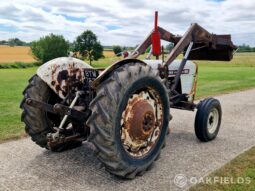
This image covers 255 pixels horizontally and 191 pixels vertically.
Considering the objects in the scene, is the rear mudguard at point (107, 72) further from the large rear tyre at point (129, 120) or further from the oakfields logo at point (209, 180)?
the oakfields logo at point (209, 180)

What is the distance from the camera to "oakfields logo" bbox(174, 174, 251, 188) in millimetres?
4031

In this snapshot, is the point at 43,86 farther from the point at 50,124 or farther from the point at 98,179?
the point at 98,179

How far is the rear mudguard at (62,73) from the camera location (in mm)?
4656

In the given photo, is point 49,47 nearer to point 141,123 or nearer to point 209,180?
point 141,123

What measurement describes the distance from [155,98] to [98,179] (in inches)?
51.9

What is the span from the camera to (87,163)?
15.4 feet

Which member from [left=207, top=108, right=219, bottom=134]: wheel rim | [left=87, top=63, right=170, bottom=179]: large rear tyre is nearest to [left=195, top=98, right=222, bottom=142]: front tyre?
[left=207, top=108, right=219, bottom=134]: wheel rim

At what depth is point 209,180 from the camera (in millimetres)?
4086

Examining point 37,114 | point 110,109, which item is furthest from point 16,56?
point 110,109

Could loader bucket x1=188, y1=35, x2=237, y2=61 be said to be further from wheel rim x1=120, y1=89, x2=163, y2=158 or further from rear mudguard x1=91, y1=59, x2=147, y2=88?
rear mudguard x1=91, y1=59, x2=147, y2=88

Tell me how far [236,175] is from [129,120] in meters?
1.63

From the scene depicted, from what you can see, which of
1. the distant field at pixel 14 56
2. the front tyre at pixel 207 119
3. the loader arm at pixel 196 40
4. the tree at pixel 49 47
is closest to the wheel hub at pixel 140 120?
the front tyre at pixel 207 119

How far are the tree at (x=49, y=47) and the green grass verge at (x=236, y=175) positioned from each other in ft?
187

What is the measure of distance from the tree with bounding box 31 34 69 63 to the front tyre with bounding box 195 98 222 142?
5557 centimetres
